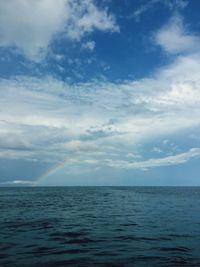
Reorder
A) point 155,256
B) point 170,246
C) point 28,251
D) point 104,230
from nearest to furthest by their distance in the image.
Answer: point 155,256
point 28,251
point 170,246
point 104,230

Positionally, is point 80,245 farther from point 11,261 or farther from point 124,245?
Result: point 11,261

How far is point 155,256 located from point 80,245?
236 inches

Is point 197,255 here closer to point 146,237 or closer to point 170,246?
point 170,246

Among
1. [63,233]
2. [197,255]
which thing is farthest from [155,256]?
[63,233]

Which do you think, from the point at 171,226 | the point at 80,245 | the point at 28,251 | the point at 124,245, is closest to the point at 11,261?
the point at 28,251

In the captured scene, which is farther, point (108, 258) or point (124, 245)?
point (124, 245)

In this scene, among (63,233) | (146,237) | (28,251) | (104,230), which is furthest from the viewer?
(104,230)

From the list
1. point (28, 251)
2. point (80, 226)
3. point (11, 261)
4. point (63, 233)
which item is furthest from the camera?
point (80, 226)

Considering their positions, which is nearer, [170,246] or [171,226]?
[170,246]

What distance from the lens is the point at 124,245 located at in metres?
20.4

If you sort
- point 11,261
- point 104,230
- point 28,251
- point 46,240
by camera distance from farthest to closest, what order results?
point 104,230, point 46,240, point 28,251, point 11,261

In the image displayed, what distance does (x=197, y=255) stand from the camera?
691 inches

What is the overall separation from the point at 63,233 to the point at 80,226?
4.31 meters

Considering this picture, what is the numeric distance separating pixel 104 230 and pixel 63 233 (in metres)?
4.31
